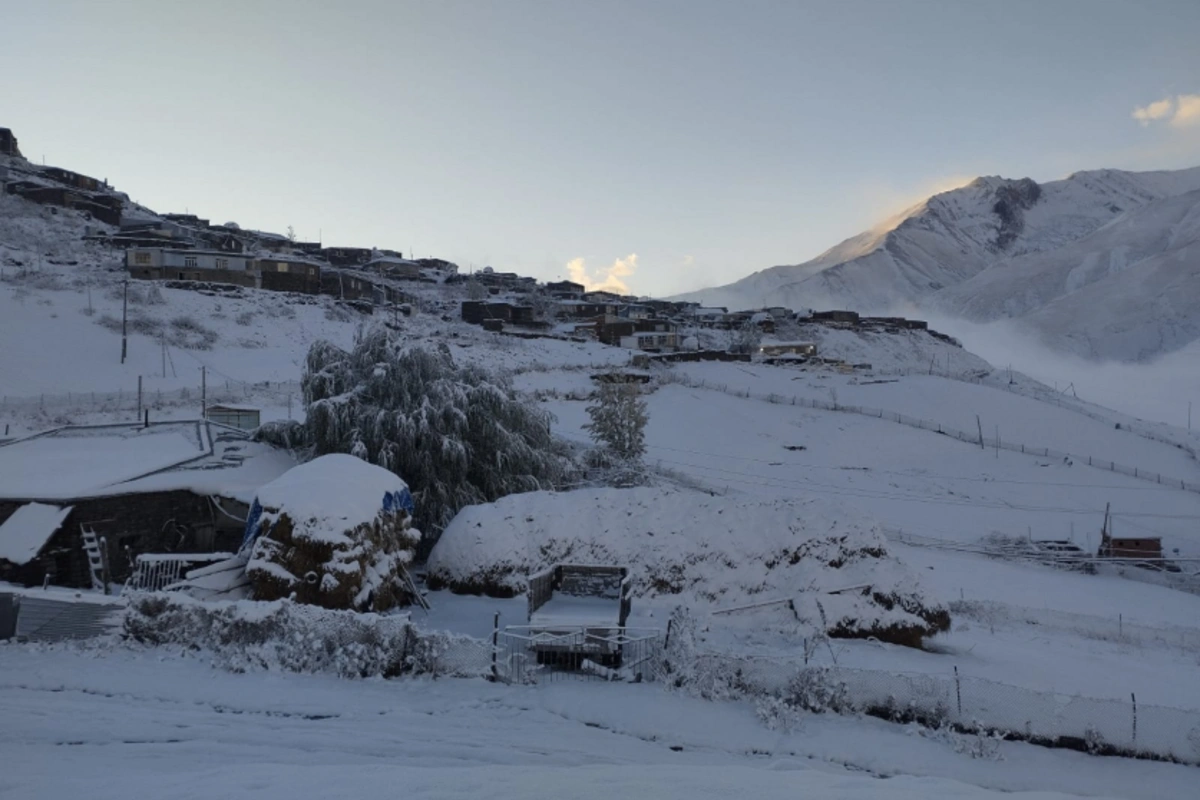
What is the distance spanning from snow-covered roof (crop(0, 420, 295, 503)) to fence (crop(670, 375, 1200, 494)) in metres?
41.4

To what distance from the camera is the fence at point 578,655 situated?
10992mm

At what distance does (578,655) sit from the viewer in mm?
11516

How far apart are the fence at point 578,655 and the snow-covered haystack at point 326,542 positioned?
312 centimetres

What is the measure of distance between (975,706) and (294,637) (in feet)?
30.2

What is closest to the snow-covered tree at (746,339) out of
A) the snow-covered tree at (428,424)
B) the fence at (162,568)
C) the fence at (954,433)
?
the fence at (954,433)

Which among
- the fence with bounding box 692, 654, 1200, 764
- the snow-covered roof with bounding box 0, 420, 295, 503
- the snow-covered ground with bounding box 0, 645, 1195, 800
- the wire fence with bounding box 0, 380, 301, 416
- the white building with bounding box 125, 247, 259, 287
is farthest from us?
the white building with bounding box 125, 247, 259, 287

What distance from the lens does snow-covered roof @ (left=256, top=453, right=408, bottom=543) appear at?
13297 millimetres

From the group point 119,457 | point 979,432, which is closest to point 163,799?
point 119,457

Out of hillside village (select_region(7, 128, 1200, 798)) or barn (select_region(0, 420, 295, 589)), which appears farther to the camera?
barn (select_region(0, 420, 295, 589))

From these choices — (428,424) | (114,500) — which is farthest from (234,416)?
(428,424)

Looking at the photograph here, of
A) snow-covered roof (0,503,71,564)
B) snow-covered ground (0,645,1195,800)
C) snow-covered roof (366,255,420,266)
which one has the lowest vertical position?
snow-covered ground (0,645,1195,800)

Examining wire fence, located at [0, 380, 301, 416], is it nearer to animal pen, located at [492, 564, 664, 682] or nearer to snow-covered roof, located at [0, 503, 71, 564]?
snow-covered roof, located at [0, 503, 71, 564]

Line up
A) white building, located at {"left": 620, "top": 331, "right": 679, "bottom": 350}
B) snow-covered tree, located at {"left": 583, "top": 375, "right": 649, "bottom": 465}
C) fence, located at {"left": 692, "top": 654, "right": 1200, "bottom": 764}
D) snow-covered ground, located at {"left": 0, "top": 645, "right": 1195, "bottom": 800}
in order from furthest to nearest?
Result: white building, located at {"left": 620, "top": 331, "right": 679, "bottom": 350}, snow-covered tree, located at {"left": 583, "top": 375, "right": 649, "bottom": 465}, fence, located at {"left": 692, "top": 654, "right": 1200, "bottom": 764}, snow-covered ground, located at {"left": 0, "top": 645, "right": 1195, "bottom": 800}

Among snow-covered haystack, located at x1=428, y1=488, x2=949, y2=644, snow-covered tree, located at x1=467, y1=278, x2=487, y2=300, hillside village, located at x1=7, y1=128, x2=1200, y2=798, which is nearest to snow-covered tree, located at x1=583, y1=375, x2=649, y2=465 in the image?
hillside village, located at x1=7, y1=128, x2=1200, y2=798
